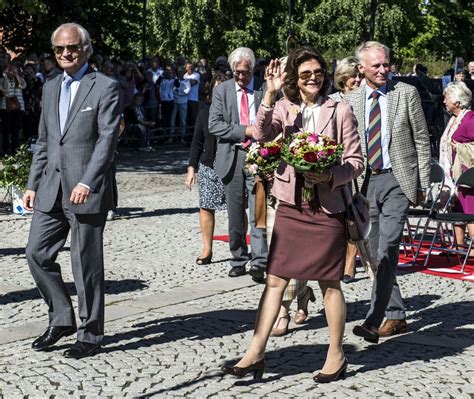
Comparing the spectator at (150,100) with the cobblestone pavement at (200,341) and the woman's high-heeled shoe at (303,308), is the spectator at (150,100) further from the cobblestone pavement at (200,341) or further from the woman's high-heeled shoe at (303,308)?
the woman's high-heeled shoe at (303,308)

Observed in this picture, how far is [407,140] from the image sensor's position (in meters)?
7.42

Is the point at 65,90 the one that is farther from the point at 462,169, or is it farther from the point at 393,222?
the point at 462,169

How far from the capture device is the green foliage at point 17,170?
508 inches

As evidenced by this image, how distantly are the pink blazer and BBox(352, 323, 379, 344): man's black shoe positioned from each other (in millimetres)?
1279

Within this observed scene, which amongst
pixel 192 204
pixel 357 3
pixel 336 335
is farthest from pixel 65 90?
pixel 357 3

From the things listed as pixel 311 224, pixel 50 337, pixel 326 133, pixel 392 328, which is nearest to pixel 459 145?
pixel 392 328

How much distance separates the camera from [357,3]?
52656 millimetres

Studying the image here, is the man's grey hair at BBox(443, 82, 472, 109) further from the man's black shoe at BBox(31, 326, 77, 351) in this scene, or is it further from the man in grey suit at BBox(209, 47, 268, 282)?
the man's black shoe at BBox(31, 326, 77, 351)

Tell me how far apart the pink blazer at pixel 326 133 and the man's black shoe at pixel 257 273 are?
9.71 ft

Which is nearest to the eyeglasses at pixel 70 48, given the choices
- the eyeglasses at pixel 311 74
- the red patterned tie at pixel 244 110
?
the eyeglasses at pixel 311 74

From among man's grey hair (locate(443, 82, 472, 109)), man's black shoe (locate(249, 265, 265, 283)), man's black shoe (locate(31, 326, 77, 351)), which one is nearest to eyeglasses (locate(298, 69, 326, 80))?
man's black shoe (locate(31, 326, 77, 351))

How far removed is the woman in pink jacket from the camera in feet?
20.5

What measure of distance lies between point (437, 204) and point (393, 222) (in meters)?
3.96

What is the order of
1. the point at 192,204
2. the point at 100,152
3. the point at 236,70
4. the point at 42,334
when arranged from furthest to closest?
the point at 192,204 → the point at 236,70 → the point at 42,334 → the point at 100,152
